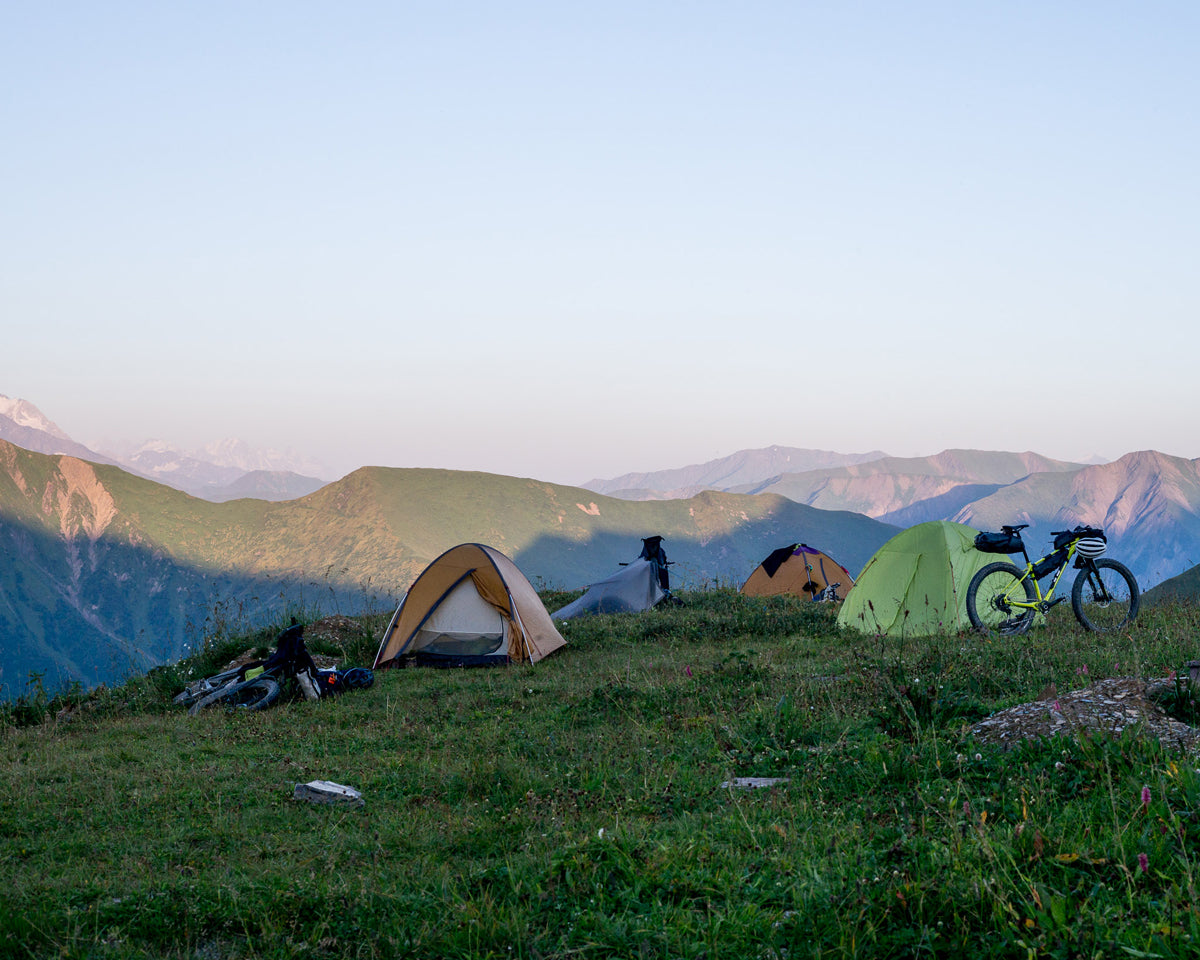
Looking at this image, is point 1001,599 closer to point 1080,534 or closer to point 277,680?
point 1080,534

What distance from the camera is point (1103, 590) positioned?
35.7ft

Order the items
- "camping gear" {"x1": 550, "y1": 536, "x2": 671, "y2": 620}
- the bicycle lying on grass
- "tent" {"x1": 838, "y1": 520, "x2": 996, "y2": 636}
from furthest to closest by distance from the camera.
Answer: "camping gear" {"x1": 550, "y1": 536, "x2": 671, "y2": 620} → "tent" {"x1": 838, "y1": 520, "x2": 996, "y2": 636} → the bicycle lying on grass

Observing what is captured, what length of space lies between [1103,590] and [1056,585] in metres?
0.53

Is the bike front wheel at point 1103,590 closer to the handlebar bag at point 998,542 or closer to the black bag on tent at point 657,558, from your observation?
the handlebar bag at point 998,542

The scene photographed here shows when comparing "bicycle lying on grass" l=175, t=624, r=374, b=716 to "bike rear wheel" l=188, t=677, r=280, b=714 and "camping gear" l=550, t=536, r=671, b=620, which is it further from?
"camping gear" l=550, t=536, r=671, b=620

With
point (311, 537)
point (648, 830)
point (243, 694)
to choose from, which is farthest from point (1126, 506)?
point (648, 830)

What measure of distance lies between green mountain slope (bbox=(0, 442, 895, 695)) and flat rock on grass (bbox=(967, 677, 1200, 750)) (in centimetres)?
4953

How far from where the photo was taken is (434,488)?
95.6 m

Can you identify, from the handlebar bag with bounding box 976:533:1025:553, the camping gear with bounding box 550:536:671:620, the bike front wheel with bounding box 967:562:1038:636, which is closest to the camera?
the bike front wheel with bounding box 967:562:1038:636

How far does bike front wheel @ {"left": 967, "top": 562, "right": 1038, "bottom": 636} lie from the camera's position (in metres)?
11.1

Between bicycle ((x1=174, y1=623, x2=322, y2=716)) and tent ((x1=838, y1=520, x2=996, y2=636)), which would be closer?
bicycle ((x1=174, y1=623, x2=322, y2=716))

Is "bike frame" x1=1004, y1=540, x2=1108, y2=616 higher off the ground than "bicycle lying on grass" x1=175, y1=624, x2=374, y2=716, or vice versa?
"bike frame" x1=1004, y1=540, x2=1108, y2=616

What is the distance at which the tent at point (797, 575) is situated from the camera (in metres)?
21.9

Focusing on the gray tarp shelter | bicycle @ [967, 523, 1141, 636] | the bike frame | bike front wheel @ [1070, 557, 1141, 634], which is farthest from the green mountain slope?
bike front wheel @ [1070, 557, 1141, 634]
